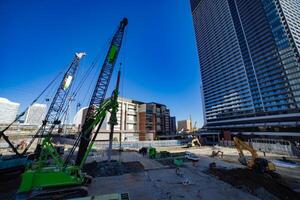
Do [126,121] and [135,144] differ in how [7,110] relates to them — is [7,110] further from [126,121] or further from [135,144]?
[135,144]

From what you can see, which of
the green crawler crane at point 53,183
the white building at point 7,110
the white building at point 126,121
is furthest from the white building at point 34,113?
the green crawler crane at point 53,183

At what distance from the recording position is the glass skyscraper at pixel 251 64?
77875 millimetres

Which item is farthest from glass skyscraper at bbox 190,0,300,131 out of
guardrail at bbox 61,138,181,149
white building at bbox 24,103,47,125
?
white building at bbox 24,103,47,125

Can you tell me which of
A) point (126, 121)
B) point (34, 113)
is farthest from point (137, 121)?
point (34, 113)

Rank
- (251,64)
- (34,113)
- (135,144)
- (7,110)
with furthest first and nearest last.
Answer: (34,113) < (7,110) < (251,64) < (135,144)

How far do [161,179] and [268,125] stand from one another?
87.6 metres

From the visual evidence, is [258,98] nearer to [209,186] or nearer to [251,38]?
[251,38]

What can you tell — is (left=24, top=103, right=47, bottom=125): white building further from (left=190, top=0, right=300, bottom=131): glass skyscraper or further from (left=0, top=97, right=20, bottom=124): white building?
(left=190, top=0, right=300, bottom=131): glass skyscraper

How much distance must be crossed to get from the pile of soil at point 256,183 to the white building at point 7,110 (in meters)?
170

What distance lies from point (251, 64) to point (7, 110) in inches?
8146

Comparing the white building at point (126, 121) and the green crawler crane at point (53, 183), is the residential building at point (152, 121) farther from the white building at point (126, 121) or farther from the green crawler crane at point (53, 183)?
the green crawler crane at point (53, 183)

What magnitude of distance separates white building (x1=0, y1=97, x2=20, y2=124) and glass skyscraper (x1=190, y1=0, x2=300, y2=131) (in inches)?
7189

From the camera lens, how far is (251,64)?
99312mm

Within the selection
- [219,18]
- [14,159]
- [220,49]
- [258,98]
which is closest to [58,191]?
[14,159]
